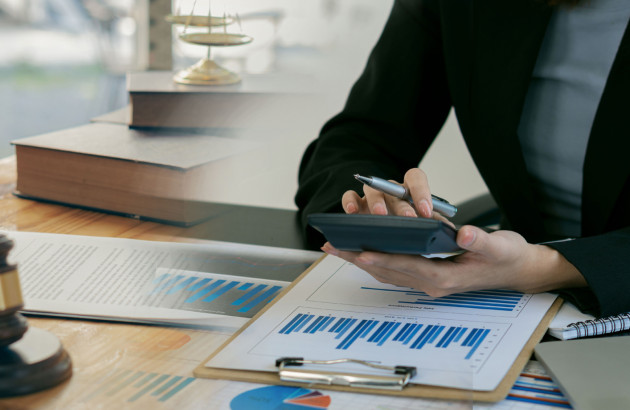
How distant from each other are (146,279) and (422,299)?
280mm

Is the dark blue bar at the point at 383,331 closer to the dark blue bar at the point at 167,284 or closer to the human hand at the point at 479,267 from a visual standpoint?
the human hand at the point at 479,267

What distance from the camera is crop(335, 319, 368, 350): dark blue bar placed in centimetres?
57

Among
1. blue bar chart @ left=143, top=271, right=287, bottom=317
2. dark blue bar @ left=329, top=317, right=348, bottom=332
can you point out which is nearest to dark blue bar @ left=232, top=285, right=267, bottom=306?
blue bar chart @ left=143, top=271, right=287, bottom=317

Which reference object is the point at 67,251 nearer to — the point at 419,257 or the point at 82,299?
the point at 82,299

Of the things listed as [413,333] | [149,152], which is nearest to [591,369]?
[413,333]

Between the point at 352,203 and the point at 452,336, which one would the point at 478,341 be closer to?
the point at 452,336

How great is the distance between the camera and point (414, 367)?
518 mm

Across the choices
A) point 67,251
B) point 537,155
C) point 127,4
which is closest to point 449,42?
point 537,155

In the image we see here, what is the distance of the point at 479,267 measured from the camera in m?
0.67

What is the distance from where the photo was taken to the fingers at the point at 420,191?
69 cm

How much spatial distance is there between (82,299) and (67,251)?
8 centimetres

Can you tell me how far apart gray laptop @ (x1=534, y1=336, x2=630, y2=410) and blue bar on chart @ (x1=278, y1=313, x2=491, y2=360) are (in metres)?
0.06

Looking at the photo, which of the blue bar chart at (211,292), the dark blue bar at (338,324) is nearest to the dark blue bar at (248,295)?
the blue bar chart at (211,292)

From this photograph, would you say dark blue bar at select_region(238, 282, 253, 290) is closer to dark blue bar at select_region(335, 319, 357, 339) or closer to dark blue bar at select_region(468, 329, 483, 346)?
dark blue bar at select_region(335, 319, 357, 339)
